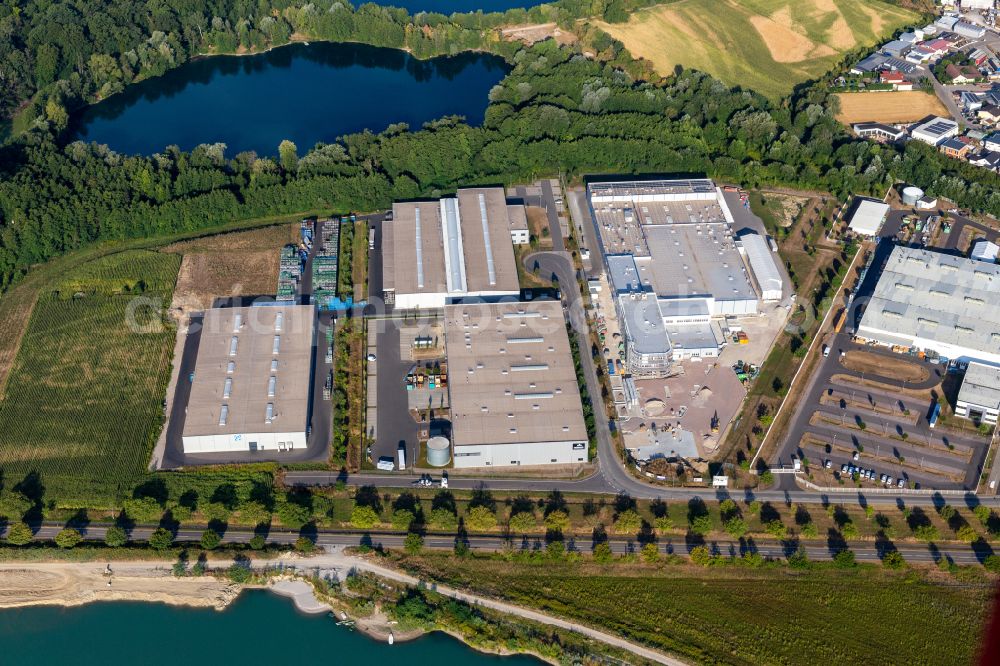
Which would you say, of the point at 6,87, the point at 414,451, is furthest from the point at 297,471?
the point at 6,87

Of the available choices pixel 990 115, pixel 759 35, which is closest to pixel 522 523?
pixel 990 115

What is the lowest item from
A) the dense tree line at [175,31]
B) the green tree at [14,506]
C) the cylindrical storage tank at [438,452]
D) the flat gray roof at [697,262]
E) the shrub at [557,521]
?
the shrub at [557,521]

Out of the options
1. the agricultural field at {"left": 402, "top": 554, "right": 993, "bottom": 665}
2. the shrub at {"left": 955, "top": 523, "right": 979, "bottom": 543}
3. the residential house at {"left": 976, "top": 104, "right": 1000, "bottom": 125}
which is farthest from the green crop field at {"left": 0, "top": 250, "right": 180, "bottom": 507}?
the residential house at {"left": 976, "top": 104, "right": 1000, "bottom": 125}

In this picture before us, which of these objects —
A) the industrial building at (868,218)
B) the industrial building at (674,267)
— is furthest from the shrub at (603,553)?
the industrial building at (868,218)

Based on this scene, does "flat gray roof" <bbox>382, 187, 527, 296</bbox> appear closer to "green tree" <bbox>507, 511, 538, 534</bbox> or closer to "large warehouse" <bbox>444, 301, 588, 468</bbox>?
"large warehouse" <bbox>444, 301, 588, 468</bbox>

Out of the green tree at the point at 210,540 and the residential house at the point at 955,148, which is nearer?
the green tree at the point at 210,540

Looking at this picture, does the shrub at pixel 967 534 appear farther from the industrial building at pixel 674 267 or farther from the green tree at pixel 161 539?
the green tree at pixel 161 539

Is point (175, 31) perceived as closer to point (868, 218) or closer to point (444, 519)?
point (444, 519)
